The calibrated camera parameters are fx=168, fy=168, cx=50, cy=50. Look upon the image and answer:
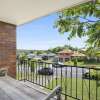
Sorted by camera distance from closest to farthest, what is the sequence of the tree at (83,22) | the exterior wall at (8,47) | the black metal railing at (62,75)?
the black metal railing at (62,75), the tree at (83,22), the exterior wall at (8,47)

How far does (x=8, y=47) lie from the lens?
522cm

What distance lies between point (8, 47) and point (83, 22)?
243 centimetres

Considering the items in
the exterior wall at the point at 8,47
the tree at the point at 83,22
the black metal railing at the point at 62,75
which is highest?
the tree at the point at 83,22

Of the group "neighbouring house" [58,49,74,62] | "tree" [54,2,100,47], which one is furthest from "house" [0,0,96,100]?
"neighbouring house" [58,49,74,62]

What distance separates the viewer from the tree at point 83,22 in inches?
179

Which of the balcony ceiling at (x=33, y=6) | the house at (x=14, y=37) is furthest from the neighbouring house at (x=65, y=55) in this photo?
the balcony ceiling at (x=33, y=6)

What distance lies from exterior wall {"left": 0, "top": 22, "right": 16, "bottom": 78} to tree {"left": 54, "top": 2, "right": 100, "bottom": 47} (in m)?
1.43

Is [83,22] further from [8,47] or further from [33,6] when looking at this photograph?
[8,47]

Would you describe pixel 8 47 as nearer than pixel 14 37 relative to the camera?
Yes

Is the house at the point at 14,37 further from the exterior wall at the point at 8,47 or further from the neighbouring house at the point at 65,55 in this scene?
the neighbouring house at the point at 65,55

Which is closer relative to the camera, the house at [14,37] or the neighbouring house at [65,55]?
the house at [14,37]

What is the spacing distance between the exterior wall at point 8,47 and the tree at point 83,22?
1428mm

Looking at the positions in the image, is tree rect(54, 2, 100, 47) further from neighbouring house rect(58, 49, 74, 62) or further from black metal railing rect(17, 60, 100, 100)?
neighbouring house rect(58, 49, 74, 62)

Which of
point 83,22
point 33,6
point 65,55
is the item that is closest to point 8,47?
point 33,6
